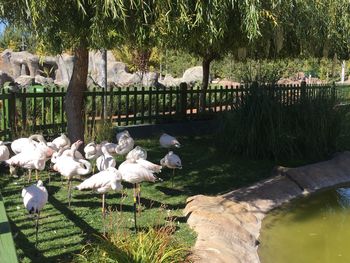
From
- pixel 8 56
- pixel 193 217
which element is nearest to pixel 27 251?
pixel 193 217

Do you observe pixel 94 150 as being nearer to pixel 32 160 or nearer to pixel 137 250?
pixel 32 160

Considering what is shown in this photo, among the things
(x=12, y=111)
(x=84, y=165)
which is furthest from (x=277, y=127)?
(x=12, y=111)

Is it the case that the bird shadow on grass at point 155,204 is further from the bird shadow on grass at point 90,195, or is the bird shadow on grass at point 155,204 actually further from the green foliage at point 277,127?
the green foliage at point 277,127

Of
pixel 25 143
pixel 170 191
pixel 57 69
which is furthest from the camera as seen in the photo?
pixel 57 69

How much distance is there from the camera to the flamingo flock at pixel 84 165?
4816 mm

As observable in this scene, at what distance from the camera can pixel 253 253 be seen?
5.23 meters

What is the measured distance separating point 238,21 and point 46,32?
6.88 feet

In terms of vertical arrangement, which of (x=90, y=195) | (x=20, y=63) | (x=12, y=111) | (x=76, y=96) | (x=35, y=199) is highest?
(x=20, y=63)

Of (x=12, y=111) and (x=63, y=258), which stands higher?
(x=12, y=111)

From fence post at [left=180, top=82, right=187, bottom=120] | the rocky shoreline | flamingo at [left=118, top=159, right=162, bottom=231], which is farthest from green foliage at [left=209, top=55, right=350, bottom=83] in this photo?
flamingo at [left=118, top=159, right=162, bottom=231]

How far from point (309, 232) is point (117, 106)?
617 centimetres

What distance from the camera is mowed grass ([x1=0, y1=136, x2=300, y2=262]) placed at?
4.85 metres

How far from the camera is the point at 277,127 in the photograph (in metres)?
9.31

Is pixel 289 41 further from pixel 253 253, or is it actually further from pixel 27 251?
pixel 27 251
